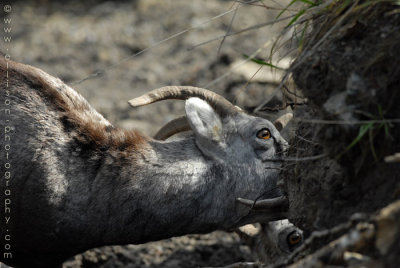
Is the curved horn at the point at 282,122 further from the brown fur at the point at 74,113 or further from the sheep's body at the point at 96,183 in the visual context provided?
the brown fur at the point at 74,113

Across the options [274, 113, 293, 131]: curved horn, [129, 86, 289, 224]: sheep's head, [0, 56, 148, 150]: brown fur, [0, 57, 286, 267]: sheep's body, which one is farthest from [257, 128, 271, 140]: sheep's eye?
[0, 56, 148, 150]: brown fur

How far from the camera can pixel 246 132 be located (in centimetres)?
468

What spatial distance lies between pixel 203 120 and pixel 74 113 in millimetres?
958

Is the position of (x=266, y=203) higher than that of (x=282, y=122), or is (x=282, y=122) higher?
(x=282, y=122)

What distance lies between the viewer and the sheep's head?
4488 millimetres

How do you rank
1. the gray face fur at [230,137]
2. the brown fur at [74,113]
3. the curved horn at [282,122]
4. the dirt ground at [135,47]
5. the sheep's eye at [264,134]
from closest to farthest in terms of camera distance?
the brown fur at [74,113]
the gray face fur at [230,137]
the sheep's eye at [264,134]
the curved horn at [282,122]
the dirt ground at [135,47]

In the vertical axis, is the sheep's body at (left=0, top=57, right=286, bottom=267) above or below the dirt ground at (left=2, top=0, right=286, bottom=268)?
below

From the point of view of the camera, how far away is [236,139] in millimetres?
4680

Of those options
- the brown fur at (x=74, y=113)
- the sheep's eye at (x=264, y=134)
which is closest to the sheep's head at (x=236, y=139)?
the sheep's eye at (x=264, y=134)

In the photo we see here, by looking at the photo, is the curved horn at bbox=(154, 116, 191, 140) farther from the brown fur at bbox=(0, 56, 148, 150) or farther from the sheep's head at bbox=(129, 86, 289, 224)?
the brown fur at bbox=(0, 56, 148, 150)

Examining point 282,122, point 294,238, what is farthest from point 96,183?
point 282,122

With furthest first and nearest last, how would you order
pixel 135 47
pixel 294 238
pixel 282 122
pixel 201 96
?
pixel 135 47, pixel 282 122, pixel 201 96, pixel 294 238

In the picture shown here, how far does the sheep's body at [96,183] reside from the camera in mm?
4258

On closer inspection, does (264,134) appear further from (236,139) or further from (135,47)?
(135,47)
